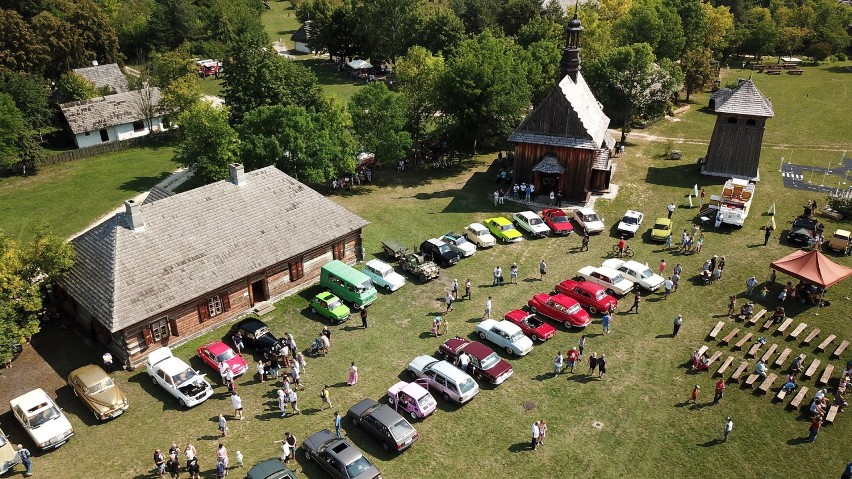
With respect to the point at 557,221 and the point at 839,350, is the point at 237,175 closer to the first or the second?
the point at 557,221

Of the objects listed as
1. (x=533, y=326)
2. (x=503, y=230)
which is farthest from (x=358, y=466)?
(x=503, y=230)

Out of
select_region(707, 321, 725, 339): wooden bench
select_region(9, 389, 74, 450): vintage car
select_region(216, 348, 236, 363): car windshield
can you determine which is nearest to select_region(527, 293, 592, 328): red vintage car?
select_region(707, 321, 725, 339): wooden bench

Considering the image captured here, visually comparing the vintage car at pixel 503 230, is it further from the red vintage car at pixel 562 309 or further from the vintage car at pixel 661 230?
the vintage car at pixel 661 230

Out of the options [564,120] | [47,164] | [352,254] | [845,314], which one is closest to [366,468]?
[352,254]

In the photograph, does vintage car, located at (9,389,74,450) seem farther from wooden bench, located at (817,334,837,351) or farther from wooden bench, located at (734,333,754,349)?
wooden bench, located at (817,334,837,351)

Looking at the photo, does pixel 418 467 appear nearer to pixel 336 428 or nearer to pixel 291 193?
pixel 336 428
